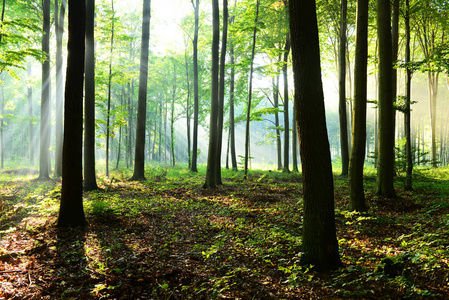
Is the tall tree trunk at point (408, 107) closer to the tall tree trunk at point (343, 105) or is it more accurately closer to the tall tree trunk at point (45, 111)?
the tall tree trunk at point (343, 105)

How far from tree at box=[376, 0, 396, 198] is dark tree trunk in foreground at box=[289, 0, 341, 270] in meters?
5.67

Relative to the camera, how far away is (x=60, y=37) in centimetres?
1401

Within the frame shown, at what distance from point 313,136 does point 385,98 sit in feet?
20.0

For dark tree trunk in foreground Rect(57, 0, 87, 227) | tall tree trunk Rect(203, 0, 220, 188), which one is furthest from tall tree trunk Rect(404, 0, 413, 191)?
dark tree trunk in foreground Rect(57, 0, 87, 227)

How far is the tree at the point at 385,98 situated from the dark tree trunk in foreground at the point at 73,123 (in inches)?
341

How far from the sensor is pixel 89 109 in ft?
34.2

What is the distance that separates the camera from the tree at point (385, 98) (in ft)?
25.6

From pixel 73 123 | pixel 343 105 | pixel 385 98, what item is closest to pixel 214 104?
pixel 385 98

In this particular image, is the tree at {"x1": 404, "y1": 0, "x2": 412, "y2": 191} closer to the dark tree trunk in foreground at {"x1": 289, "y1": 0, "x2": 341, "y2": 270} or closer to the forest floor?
the forest floor

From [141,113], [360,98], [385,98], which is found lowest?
[360,98]

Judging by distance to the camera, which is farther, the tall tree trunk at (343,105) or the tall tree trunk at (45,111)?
the tall tree trunk at (45,111)

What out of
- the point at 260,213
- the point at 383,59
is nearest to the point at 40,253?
the point at 260,213

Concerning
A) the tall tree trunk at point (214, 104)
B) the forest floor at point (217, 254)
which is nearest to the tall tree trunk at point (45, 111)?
the forest floor at point (217, 254)

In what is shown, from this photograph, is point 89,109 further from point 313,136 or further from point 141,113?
point 313,136
